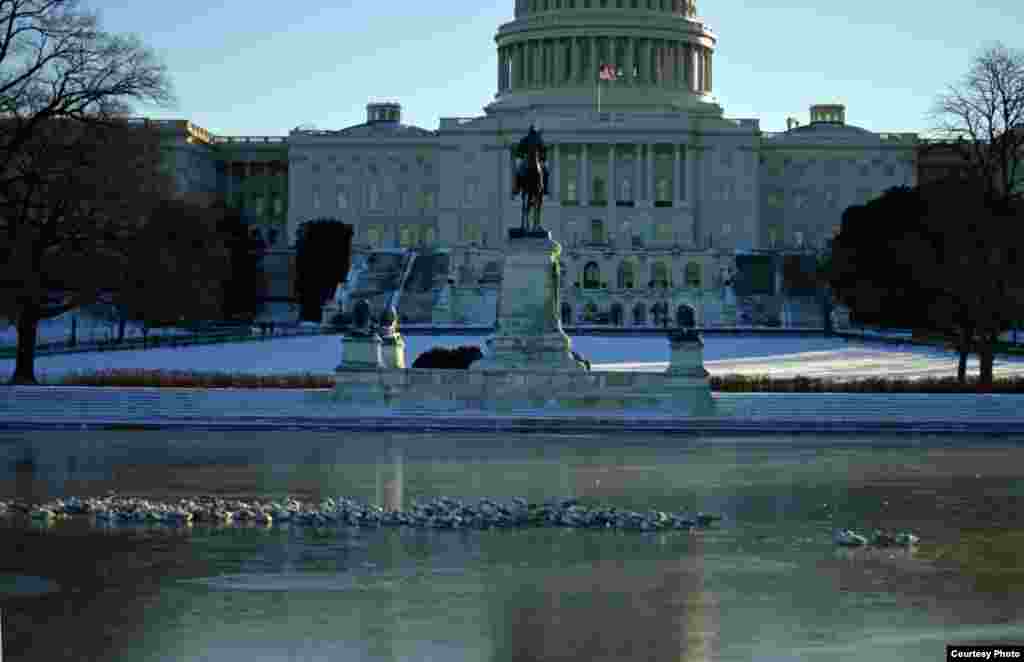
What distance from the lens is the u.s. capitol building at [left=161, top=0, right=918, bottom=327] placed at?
164m

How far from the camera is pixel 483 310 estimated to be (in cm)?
12938

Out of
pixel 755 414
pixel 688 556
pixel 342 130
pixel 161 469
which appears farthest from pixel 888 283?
pixel 342 130

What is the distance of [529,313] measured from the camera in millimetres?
50344

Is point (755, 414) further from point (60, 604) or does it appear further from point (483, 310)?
point (483, 310)

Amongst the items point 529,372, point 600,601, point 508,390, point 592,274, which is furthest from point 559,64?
point 600,601

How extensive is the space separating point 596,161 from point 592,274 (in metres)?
23.5

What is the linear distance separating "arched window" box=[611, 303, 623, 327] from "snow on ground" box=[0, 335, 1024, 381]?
2843 centimetres

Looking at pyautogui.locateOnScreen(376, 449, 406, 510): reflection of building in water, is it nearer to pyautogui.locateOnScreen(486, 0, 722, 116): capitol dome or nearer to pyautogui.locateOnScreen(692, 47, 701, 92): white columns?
pyautogui.locateOnScreen(486, 0, 722, 116): capitol dome

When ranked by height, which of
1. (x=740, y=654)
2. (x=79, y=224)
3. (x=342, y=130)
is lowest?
(x=740, y=654)

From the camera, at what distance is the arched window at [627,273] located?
145000mm

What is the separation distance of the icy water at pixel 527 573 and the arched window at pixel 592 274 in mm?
108133

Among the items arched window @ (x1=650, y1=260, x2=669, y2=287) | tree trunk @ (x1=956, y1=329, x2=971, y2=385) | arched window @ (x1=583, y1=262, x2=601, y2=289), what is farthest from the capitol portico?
tree trunk @ (x1=956, y1=329, x2=971, y2=385)

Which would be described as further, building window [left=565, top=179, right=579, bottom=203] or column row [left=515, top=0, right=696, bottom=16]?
column row [left=515, top=0, right=696, bottom=16]

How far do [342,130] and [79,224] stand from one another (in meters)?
123
